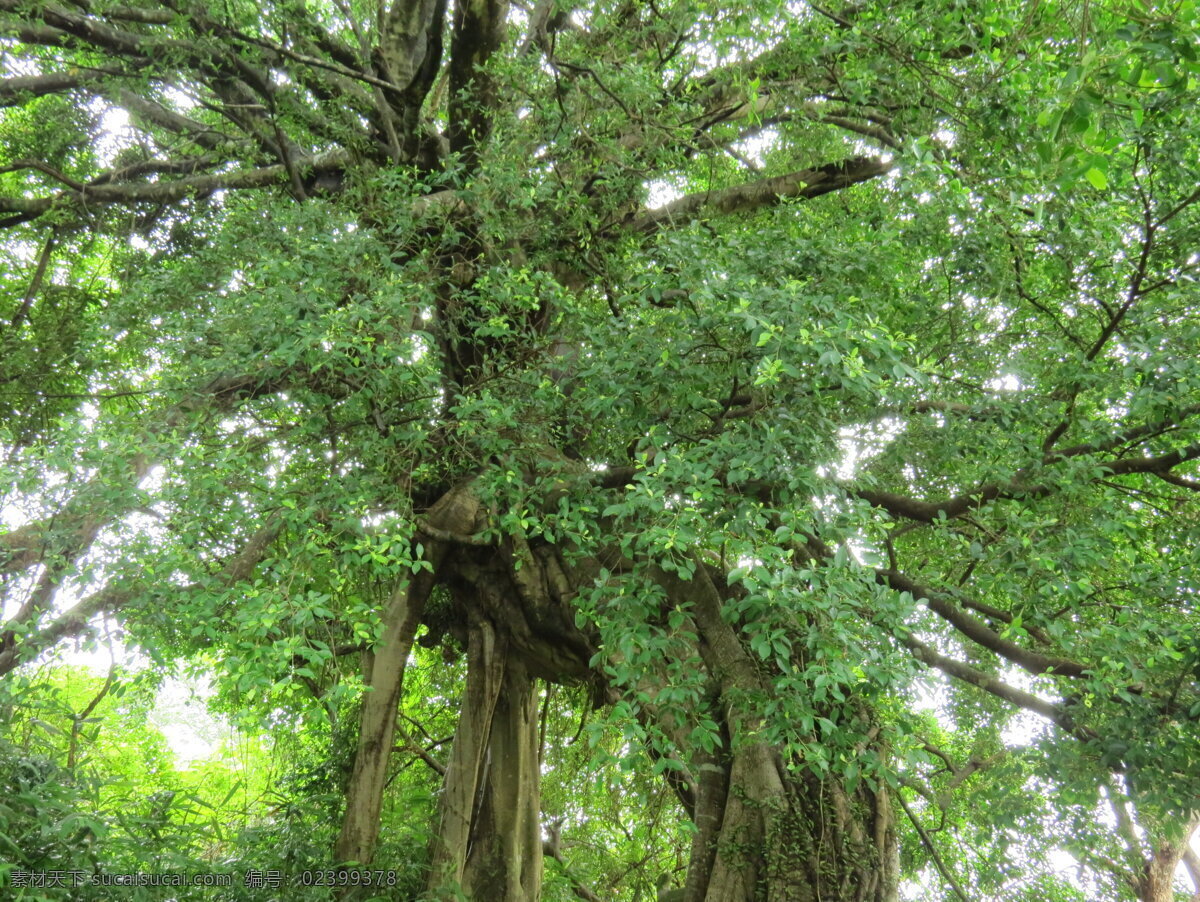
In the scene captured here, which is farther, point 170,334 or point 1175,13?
point 170,334

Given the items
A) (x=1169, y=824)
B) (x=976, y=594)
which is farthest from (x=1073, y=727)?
(x=976, y=594)

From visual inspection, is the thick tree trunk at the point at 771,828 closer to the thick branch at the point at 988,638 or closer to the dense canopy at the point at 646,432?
the dense canopy at the point at 646,432

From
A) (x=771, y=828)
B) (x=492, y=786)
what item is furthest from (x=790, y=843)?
(x=492, y=786)

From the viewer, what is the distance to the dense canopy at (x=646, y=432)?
389cm

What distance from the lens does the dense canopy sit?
3.89 meters

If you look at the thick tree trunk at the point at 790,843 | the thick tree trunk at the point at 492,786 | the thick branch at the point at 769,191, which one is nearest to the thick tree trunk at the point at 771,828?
the thick tree trunk at the point at 790,843

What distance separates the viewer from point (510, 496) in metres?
4.91

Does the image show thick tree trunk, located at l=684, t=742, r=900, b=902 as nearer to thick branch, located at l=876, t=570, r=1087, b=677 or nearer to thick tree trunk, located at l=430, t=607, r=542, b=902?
thick branch, located at l=876, t=570, r=1087, b=677

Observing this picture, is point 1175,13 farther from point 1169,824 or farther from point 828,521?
point 1169,824

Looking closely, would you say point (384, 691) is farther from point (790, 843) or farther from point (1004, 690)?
point (1004, 690)

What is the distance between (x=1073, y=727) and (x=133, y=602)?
14.8ft

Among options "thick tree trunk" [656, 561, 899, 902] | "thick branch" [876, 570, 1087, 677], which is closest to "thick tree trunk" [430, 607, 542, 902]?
"thick tree trunk" [656, 561, 899, 902]

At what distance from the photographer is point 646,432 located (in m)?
4.46

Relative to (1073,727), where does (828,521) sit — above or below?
above
